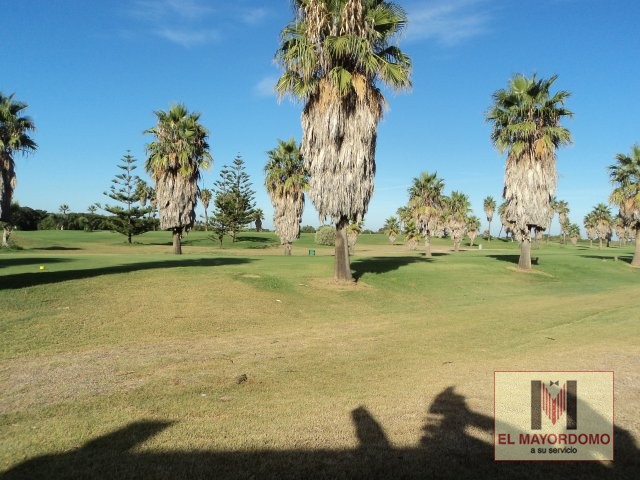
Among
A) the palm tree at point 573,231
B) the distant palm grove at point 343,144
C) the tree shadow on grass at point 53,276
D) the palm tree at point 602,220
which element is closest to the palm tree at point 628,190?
the distant palm grove at point 343,144

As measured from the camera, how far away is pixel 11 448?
5504 mm

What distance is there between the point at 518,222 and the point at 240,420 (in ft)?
104

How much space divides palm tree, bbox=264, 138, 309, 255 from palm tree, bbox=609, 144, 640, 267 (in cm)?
3020

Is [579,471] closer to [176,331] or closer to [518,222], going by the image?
[176,331]

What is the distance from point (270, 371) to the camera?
9555mm

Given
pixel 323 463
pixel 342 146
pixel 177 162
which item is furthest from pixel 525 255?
pixel 323 463

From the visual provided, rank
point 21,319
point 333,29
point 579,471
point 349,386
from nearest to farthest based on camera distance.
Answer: point 579,471 < point 349,386 < point 21,319 < point 333,29

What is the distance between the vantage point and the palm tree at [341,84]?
66.5 ft

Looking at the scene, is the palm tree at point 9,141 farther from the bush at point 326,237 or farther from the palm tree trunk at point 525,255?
the bush at point 326,237

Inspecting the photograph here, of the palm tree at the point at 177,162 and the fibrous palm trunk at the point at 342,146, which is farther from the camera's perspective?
the palm tree at the point at 177,162

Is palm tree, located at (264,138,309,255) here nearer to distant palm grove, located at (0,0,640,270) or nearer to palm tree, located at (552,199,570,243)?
distant palm grove, located at (0,0,640,270)

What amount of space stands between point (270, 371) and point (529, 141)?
29962 mm

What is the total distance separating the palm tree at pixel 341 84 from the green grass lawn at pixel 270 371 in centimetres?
484

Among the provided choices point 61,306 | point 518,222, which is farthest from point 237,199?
point 61,306
